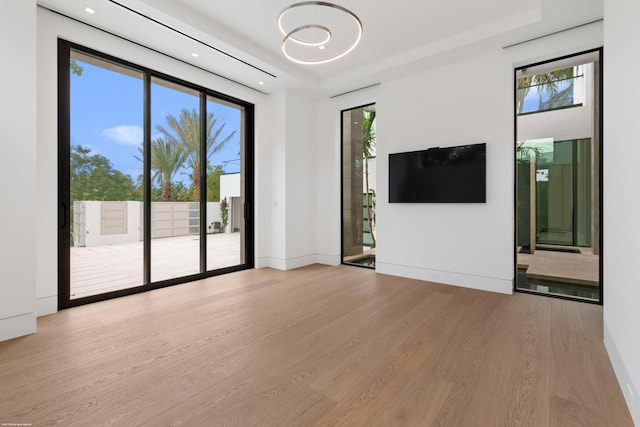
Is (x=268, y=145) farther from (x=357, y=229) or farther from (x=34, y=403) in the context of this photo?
(x=34, y=403)

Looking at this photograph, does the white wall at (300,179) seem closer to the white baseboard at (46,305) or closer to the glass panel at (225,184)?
the glass panel at (225,184)

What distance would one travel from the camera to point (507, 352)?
2393mm

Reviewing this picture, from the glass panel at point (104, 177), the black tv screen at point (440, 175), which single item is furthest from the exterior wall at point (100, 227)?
the black tv screen at point (440, 175)

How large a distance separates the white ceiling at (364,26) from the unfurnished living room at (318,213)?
0.11 feet

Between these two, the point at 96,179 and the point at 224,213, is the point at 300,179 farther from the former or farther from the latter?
the point at 96,179

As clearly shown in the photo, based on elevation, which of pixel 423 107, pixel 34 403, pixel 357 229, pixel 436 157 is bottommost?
pixel 34 403

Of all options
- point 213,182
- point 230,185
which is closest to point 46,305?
point 213,182

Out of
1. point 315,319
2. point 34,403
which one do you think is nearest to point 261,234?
point 315,319

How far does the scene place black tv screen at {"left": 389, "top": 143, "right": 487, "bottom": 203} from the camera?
13.7 feet

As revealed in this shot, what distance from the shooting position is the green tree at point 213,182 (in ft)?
16.1

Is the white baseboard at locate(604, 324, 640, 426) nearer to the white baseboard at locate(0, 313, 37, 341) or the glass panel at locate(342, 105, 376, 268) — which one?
the glass panel at locate(342, 105, 376, 268)

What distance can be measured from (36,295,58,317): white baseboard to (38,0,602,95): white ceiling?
316 centimetres

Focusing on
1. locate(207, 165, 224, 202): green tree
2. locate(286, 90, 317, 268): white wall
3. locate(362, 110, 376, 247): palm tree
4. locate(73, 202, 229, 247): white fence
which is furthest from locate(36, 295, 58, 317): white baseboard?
locate(362, 110, 376, 247): palm tree

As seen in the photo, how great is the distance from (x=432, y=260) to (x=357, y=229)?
6.44 feet
